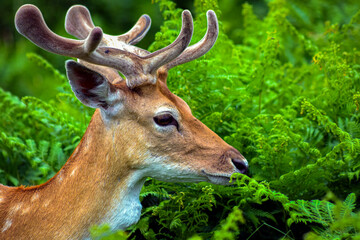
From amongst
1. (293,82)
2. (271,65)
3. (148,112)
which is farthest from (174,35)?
(148,112)

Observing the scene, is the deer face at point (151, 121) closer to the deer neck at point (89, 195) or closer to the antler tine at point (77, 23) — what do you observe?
the deer neck at point (89, 195)

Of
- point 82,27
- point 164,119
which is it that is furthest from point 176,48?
point 82,27

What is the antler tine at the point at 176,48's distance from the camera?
3314mm

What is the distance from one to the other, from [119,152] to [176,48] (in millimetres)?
773

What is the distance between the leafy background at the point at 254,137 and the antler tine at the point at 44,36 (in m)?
1.10

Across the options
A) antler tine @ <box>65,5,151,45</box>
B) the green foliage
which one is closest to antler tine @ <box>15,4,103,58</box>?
antler tine @ <box>65,5,151,45</box>

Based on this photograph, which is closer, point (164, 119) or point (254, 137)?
point (164, 119)

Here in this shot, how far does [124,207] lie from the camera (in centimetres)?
326

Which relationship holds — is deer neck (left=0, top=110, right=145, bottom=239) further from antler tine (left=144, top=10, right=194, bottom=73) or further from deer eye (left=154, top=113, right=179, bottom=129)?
antler tine (left=144, top=10, right=194, bottom=73)

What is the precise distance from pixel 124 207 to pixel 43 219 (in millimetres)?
543

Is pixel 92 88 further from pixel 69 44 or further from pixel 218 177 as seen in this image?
pixel 218 177

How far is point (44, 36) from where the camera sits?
319 centimetres

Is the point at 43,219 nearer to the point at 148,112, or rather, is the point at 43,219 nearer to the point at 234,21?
the point at 148,112

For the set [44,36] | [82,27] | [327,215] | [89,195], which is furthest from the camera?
[82,27]
